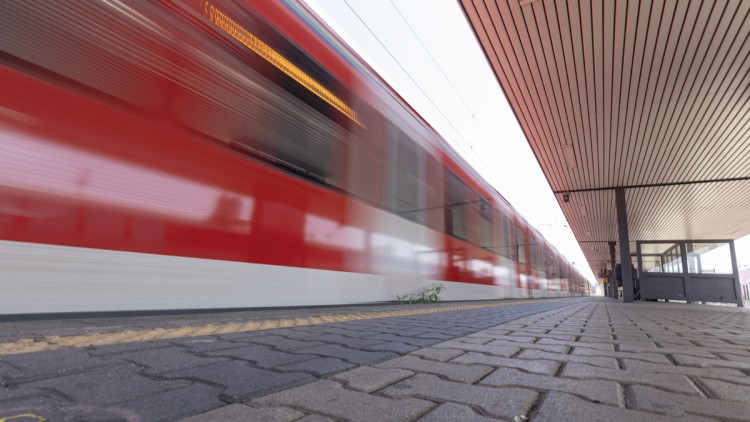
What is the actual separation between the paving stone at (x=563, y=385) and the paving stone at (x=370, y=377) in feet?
0.96

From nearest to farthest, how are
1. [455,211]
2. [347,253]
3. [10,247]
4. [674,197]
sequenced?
[10,247], [347,253], [455,211], [674,197]

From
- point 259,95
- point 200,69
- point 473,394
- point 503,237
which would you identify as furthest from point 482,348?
point 503,237

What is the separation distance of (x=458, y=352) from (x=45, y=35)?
247cm

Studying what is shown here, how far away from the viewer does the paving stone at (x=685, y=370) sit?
4.90 feet

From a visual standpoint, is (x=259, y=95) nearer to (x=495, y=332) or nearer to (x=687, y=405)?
(x=495, y=332)

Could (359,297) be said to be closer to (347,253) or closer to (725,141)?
(347,253)

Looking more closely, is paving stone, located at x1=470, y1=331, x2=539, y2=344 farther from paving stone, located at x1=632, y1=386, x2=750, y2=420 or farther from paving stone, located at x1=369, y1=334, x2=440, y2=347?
paving stone, located at x1=632, y1=386, x2=750, y2=420

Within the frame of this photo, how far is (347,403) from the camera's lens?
40.3 inches

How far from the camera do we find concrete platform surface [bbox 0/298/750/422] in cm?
95

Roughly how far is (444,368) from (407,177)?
372 centimetres

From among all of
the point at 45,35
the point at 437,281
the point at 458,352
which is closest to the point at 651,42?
the point at 437,281

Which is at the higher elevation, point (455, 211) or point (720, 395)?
point (455, 211)

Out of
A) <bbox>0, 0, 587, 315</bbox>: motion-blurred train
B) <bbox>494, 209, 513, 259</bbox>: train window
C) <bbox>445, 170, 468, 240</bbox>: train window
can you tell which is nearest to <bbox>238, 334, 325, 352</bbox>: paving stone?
<bbox>0, 0, 587, 315</bbox>: motion-blurred train

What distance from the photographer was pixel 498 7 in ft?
16.8
